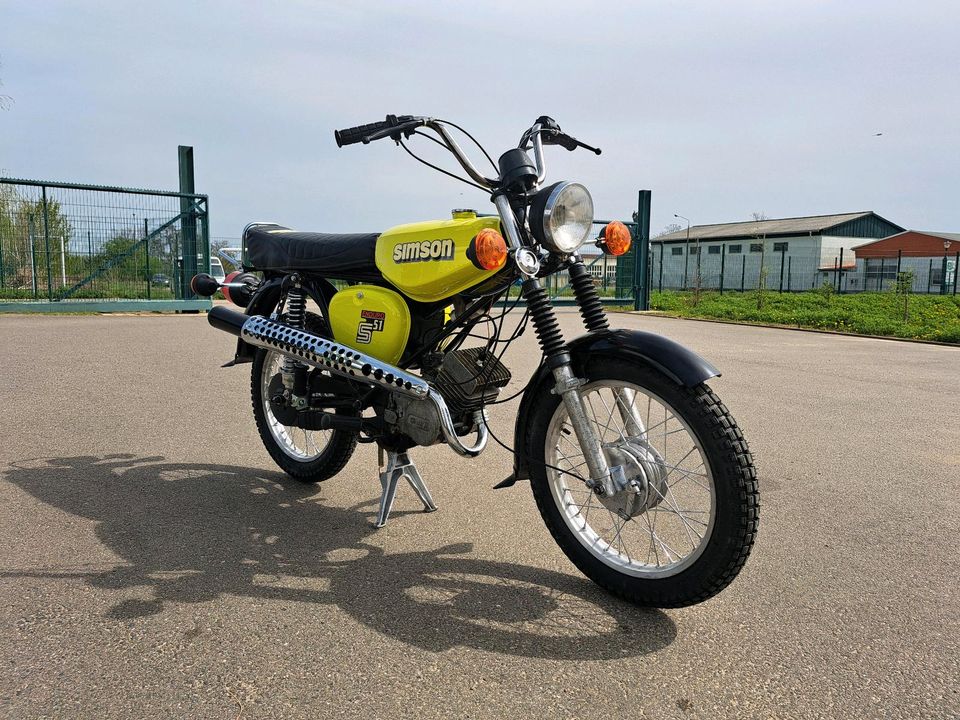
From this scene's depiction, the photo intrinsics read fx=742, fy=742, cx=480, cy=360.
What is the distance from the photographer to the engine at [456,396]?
298cm

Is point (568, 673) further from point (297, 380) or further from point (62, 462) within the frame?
point (62, 462)

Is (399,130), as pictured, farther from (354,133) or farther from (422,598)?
(422,598)

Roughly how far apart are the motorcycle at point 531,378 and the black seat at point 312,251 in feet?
0.03

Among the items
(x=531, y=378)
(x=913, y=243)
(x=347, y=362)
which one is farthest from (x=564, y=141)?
(x=913, y=243)

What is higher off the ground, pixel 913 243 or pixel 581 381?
pixel 913 243

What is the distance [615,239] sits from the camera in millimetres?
2902

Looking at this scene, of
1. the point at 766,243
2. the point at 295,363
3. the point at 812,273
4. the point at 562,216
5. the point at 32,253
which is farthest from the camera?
the point at 766,243

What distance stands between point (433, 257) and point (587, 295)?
0.63 metres

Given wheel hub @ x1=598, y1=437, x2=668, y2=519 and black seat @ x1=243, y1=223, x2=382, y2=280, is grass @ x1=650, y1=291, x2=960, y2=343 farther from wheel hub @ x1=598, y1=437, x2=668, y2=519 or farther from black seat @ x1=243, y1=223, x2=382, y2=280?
black seat @ x1=243, y1=223, x2=382, y2=280

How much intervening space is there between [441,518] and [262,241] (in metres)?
1.69

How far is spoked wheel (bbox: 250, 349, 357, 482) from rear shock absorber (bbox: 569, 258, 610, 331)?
1512 mm

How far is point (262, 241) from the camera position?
3.84 meters

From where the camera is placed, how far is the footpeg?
11.1 ft

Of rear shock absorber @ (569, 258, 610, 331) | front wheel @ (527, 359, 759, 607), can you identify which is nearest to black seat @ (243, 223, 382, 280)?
rear shock absorber @ (569, 258, 610, 331)
